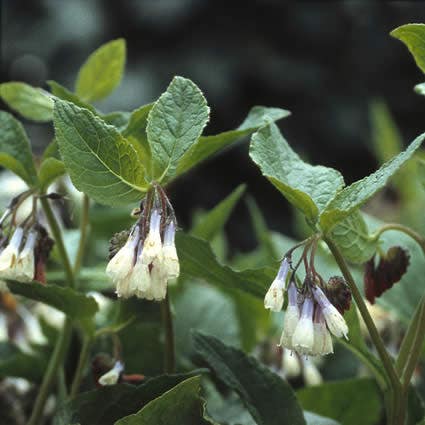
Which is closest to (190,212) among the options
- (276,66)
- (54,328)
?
(276,66)

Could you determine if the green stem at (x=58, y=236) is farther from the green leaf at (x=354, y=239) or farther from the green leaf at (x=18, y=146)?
the green leaf at (x=354, y=239)

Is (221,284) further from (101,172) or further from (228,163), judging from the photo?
(228,163)

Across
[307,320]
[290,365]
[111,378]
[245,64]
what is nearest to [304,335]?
[307,320]

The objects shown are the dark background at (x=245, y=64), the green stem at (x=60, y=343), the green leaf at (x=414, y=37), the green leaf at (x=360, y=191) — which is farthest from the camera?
the dark background at (x=245, y=64)

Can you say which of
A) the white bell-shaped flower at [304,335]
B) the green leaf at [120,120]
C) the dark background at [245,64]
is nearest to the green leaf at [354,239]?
the white bell-shaped flower at [304,335]

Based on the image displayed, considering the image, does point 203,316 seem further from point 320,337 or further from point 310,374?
point 320,337

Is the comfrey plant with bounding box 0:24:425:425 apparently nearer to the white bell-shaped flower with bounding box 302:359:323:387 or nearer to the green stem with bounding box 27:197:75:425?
the green stem with bounding box 27:197:75:425

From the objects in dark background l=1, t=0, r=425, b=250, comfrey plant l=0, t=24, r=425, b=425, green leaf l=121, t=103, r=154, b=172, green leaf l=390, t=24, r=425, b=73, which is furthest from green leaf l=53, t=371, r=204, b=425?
dark background l=1, t=0, r=425, b=250
